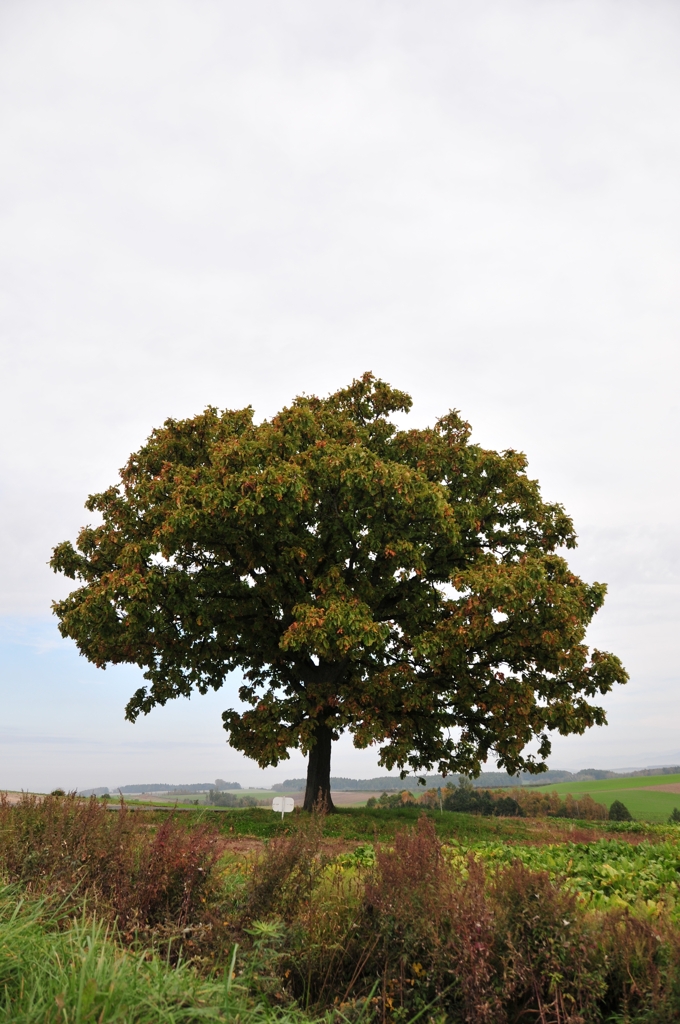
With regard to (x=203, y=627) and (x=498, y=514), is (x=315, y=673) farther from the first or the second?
(x=498, y=514)

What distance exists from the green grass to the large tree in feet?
32.5

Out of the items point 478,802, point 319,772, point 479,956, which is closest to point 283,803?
point 319,772

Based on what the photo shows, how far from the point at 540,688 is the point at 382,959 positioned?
13592mm

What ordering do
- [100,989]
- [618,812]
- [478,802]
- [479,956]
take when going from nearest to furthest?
[100,989] → [479,956] → [618,812] → [478,802]

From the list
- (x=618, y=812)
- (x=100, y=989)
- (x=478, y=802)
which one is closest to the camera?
(x=100, y=989)

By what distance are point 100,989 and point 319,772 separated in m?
15.3

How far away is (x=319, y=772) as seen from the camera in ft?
60.2

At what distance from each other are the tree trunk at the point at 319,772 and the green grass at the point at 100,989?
46.3ft

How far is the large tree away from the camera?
1538cm

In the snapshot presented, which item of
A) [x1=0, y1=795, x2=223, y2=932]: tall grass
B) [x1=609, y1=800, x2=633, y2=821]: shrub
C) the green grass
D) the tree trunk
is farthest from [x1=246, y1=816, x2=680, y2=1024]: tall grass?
[x1=609, y1=800, x2=633, y2=821]: shrub

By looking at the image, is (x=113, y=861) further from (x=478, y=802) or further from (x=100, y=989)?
(x=478, y=802)

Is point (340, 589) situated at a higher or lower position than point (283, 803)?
higher

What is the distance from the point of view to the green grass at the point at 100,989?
11.8ft

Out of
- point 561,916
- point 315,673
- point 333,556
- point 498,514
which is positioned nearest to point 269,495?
point 333,556
